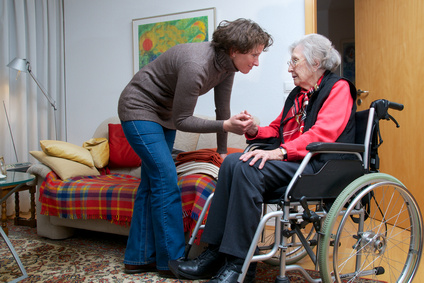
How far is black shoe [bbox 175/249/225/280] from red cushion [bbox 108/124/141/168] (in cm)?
133

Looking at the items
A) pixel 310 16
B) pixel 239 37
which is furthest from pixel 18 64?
pixel 310 16

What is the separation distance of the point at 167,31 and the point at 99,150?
1.14m

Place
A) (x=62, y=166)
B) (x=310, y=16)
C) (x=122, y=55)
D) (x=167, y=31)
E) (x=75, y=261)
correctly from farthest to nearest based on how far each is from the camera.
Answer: (x=122, y=55)
(x=167, y=31)
(x=310, y=16)
(x=62, y=166)
(x=75, y=261)

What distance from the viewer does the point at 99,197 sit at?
2150 mm

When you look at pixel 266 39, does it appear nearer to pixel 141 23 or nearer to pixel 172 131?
pixel 172 131

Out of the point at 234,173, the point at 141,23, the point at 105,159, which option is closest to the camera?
the point at 234,173

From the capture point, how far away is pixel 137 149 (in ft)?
5.53

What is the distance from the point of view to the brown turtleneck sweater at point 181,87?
154 cm

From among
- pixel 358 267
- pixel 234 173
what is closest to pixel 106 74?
pixel 234 173

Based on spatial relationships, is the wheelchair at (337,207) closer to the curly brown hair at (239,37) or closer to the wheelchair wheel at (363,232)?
the wheelchair wheel at (363,232)

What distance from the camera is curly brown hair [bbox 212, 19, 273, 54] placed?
60.4 inches

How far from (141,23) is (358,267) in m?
2.59

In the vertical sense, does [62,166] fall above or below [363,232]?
above

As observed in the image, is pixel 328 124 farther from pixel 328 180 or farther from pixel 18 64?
pixel 18 64
